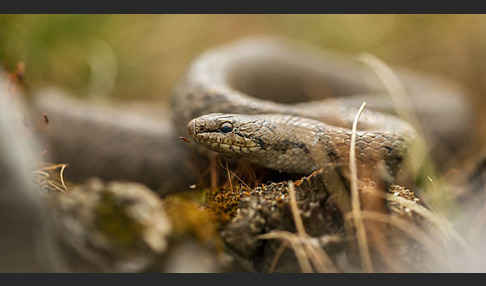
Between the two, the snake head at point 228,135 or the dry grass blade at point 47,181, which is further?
the snake head at point 228,135

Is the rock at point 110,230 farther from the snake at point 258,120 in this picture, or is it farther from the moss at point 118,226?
the snake at point 258,120

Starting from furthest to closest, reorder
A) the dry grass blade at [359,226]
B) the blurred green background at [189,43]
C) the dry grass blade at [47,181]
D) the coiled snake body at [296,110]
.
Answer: the blurred green background at [189,43]
the coiled snake body at [296,110]
the dry grass blade at [47,181]
the dry grass blade at [359,226]

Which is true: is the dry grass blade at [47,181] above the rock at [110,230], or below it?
above

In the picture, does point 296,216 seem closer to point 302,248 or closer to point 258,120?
point 302,248

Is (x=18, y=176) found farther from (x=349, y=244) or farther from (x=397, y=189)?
(x=397, y=189)

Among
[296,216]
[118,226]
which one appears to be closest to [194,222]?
[118,226]

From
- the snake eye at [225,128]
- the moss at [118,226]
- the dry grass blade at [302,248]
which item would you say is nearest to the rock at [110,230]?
the moss at [118,226]

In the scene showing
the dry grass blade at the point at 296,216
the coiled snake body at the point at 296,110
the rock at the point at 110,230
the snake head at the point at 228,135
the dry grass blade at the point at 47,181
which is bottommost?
the rock at the point at 110,230
